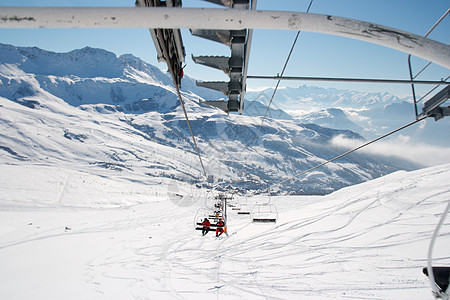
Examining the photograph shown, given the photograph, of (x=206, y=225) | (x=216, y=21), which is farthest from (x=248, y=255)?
(x=216, y=21)

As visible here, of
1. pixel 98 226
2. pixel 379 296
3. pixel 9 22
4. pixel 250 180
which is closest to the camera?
pixel 9 22

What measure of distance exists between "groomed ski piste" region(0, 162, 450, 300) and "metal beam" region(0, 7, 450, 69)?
11.4m

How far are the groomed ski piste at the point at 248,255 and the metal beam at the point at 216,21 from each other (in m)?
11.4

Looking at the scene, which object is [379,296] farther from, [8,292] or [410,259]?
[8,292]

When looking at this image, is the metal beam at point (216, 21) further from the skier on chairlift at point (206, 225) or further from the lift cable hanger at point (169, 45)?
the skier on chairlift at point (206, 225)

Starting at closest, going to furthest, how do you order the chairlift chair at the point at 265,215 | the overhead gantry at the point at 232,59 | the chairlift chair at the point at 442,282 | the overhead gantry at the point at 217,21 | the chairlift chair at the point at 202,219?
the overhead gantry at the point at 217,21 < the chairlift chair at the point at 442,282 < the overhead gantry at the point at 232,59 < the chairlift chair at the point at 265,215 < the chairlift chair at the point at 202,219

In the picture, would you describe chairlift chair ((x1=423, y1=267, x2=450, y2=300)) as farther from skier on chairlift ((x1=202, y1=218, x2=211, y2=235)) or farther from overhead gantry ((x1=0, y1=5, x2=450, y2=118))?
skier on chairlift ((x1=202, y1=218, x2=211, y2=235))

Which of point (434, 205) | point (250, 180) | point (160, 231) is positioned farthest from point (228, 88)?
point (250, 180)

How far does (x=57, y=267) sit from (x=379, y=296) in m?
18.4

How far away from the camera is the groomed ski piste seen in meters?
10.9

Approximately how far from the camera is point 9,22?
1.48m

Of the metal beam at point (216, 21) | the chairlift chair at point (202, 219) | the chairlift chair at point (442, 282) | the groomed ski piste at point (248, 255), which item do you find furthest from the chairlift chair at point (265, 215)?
the metal beam at point (216, 21)

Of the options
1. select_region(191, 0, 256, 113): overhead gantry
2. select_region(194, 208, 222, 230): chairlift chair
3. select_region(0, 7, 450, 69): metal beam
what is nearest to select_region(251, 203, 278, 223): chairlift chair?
select_region(194, 208, 222, 230): chairlift chair

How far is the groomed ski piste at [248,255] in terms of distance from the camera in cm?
1090
